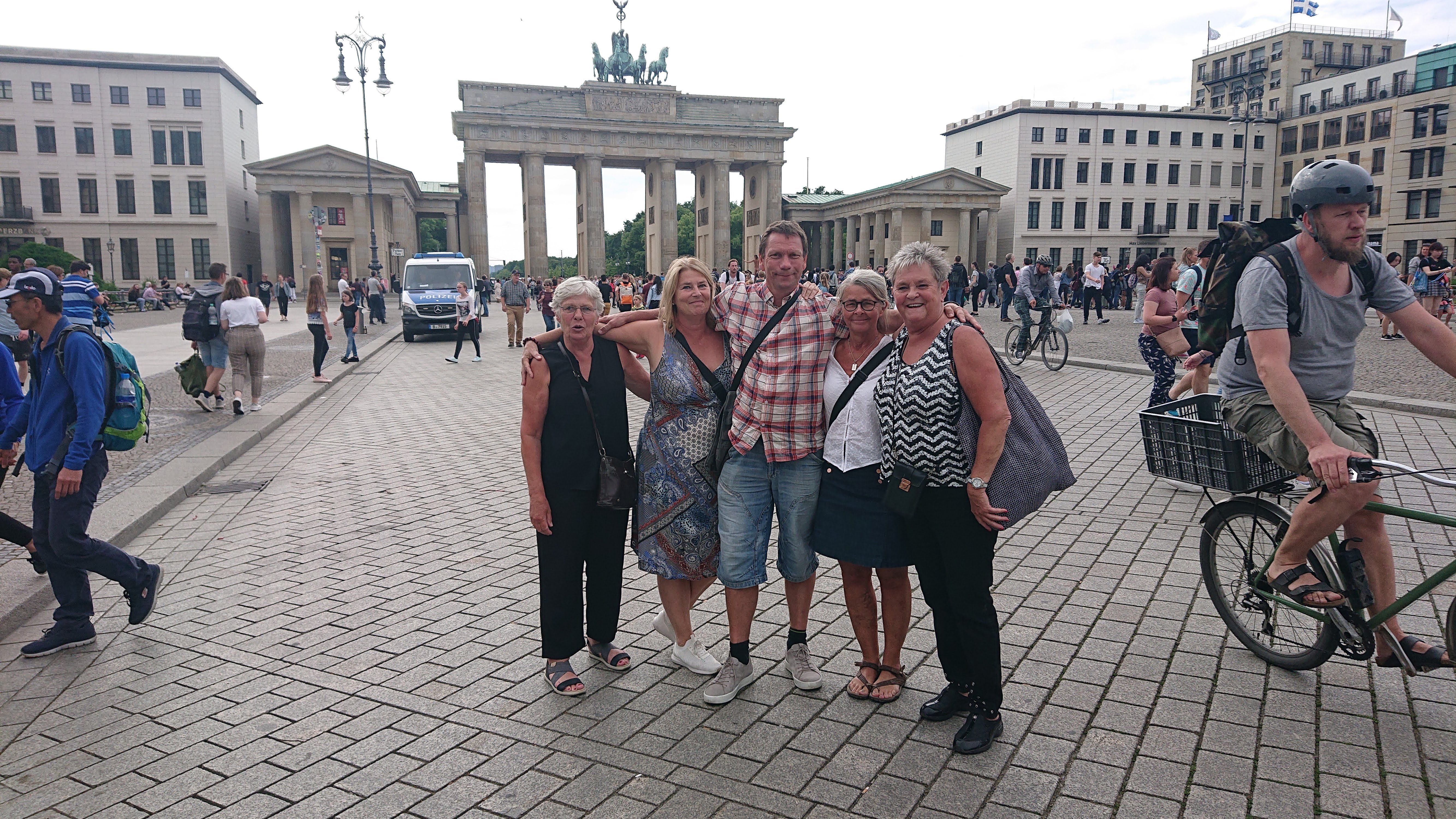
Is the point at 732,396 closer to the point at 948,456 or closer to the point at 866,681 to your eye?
the point at 948,456

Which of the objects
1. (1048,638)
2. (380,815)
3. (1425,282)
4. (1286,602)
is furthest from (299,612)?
(1425,282)

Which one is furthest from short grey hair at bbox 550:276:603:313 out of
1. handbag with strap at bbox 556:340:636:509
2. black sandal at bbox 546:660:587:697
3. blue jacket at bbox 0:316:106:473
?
blue jacket at bbox 0:316:106:473

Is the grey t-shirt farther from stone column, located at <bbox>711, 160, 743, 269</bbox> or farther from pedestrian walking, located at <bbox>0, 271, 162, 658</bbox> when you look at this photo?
stone column, located at <bbox>711, 160, 743, 269</bbox>

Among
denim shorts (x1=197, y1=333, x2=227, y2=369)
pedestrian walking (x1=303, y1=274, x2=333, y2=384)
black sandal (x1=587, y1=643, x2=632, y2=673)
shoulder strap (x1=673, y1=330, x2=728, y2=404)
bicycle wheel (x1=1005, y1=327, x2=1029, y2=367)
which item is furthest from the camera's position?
bicycle wheel (x1=1005, y1=327, x2=1029, y2=367)

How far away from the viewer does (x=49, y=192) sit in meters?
66.9

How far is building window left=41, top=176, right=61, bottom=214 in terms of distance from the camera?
6681 centimetres

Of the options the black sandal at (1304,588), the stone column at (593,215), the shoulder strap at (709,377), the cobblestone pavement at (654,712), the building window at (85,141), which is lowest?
the cobblestone pavement at (654,712)

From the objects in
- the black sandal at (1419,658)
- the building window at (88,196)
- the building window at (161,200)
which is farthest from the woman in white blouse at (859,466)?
the building window at (88,196)

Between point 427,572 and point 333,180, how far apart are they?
234 feet

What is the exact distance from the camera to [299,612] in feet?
16.9

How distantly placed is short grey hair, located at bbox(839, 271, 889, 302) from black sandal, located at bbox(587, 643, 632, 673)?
2.00 m

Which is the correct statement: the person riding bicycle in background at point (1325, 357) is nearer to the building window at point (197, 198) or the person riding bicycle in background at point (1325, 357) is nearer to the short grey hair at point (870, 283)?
the short grey hair at point (870, 283)

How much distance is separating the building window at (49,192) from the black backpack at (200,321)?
70258 mm

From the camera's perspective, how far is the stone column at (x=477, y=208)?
6962 centimetres
